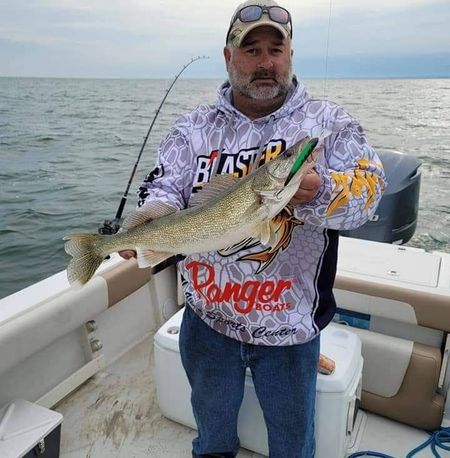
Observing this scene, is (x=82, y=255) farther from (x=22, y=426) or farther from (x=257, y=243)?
(x=22, y=426)

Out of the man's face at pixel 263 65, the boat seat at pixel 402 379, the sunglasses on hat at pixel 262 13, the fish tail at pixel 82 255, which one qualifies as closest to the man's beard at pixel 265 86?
the man's face at pixel 263 65

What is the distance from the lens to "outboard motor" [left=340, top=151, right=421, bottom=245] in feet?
14.9

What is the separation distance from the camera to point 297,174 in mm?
1477

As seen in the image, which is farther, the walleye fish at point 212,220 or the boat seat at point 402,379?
the boat seat at point 402,379

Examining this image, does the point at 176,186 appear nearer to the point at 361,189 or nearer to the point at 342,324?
the point at 361,189

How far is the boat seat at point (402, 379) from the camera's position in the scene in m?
2.74

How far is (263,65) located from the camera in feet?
6.16

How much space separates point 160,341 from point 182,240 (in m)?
1.12

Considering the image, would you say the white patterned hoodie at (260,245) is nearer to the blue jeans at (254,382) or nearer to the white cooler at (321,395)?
the blue jeans at (254,382)

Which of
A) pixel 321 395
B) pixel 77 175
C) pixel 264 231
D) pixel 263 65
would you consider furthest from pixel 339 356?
pixel 77 175

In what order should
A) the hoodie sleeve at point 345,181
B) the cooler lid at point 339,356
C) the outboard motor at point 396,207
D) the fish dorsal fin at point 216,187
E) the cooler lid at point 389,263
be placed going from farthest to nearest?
the outboard motor at point 396,207 < the cooler lid at point 389,263 < the cooler lid at point 339,356 < the fish dorsal fin at point 216,187 < the hoodie sleeve at point 345,181

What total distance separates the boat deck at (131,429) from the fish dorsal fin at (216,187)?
1755 millimetres

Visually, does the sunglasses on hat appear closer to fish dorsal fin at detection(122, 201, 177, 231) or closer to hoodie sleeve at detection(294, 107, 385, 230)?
hoodie sleeve at detection(294, 107, 385, 230)

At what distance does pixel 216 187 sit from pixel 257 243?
29 cm
